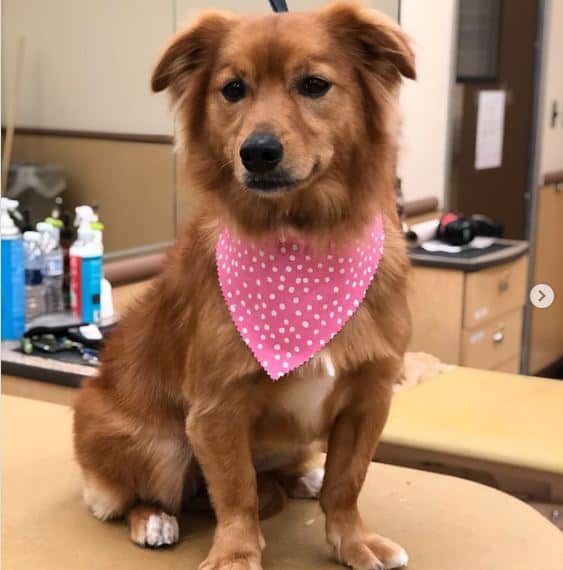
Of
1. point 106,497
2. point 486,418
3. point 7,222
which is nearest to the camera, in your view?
point 106,497

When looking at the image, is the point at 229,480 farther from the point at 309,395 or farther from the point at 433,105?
the point at 433,105

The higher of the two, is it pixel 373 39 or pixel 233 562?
pixel 373 39

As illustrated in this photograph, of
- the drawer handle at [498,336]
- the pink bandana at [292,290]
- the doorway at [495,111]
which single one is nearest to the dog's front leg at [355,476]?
the pink bandana at [292,290]

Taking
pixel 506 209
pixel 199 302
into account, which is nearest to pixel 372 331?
pixel 199 302

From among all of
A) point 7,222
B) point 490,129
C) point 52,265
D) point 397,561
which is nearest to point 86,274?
point 52,265

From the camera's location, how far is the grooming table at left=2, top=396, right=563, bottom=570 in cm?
126

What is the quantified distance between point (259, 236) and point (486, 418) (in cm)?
97

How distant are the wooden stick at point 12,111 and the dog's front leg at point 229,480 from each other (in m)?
1.90

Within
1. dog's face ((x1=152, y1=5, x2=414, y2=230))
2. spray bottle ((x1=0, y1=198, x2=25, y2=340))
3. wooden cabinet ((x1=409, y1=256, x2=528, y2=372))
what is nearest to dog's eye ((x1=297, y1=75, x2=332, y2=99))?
dog's face ((x1=152, y1=5, x2=414, y2=230))

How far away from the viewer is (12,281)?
2.17 meters

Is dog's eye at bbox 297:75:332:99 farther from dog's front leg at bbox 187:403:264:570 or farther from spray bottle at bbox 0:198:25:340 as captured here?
spray bottle at bbox 0:198:25:340

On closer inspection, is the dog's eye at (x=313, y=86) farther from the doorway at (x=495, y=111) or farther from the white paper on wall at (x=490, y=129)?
the white paper on wall at (x=490, y=129)

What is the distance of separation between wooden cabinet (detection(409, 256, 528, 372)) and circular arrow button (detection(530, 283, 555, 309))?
0.07 meters

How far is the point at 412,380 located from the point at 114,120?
138 cm
